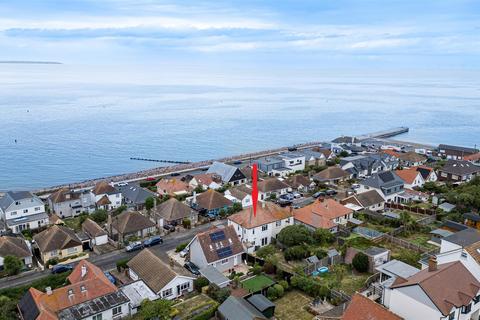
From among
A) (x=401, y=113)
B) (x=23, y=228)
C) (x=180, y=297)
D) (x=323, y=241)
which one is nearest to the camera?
(x=180, y=297)

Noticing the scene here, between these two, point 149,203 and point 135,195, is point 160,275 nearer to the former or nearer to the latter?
point 149,203

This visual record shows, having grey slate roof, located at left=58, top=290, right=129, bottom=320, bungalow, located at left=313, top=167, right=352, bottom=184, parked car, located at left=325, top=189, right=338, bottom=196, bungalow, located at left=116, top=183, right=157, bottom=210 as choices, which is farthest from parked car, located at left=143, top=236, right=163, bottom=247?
bungalow, located at left=313, top=167, right=352, bottom=184

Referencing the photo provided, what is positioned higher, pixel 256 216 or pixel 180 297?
pixel 256 216

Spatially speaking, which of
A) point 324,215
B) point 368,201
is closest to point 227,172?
point 368,201

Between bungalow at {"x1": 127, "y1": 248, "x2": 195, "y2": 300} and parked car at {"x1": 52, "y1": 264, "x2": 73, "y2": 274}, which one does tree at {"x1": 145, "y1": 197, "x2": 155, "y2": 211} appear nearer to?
parked car at {"x1": 52, "y1": 264, "x2": 73, "y2": 274}

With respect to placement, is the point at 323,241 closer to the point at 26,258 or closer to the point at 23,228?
the point at 26,258

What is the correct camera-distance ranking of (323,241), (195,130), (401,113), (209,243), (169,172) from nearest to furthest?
(209,243) < (323,241) < (169,172) < (195,130) < (401,113)

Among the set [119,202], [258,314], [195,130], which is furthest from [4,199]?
[195,130]
